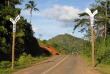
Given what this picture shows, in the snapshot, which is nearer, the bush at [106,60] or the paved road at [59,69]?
the paved road at [59,69]

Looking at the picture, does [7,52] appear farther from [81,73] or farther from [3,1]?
[81,73]

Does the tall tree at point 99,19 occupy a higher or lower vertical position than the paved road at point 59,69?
higher

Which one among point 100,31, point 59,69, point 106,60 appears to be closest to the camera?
point 59,69

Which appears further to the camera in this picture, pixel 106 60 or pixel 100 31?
pixel 100 31

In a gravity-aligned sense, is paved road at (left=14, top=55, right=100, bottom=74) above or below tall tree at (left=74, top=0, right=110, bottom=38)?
below

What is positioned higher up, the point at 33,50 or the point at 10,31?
the point at 10,31

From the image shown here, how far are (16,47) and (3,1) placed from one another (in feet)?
26.6

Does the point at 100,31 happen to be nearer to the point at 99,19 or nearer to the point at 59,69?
the point at 99,19

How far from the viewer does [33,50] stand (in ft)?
103

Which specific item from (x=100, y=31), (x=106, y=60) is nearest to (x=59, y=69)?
(x=106, y=60)

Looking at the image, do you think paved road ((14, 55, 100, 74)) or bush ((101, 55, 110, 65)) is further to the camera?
bush ((101, 55, 110, 65))

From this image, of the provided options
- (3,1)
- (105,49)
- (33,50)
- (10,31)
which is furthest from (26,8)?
(105,49)

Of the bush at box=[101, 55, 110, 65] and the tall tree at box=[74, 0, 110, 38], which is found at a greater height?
the tall tree at box=[74, 0, 110, 38]

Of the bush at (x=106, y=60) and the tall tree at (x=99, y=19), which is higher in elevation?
the tall tree at (x=99, y=19)
